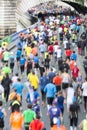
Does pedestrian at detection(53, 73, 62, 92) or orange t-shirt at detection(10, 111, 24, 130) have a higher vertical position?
pedestrian at detection(53, 73, 62, 92)

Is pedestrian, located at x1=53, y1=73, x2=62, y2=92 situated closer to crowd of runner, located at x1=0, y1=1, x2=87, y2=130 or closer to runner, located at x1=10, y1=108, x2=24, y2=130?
crowd of runner, located at x1=0, y1=1, x2=87, y2=130

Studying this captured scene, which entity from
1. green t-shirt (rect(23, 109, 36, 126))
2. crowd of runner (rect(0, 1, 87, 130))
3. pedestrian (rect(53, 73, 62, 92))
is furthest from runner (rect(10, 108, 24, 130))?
pedestrian (rect(53, 73, 62, 92))

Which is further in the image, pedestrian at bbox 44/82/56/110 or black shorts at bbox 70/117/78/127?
pedestrian at bbox 44/82/56/110

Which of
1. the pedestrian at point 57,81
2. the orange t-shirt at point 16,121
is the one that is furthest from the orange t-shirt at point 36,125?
the pedestrian at point 57,81

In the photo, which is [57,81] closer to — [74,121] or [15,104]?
[74,121]

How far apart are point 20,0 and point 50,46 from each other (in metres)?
32.3

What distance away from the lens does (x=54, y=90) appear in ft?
66.2

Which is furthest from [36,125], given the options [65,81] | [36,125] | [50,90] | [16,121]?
[65,81]

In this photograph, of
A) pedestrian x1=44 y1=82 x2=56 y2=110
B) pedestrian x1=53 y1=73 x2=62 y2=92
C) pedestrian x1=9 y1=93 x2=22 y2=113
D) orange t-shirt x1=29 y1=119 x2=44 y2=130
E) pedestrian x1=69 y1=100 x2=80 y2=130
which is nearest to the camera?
orange t-shirt x1=29 y1=119 x2=44 y2=130

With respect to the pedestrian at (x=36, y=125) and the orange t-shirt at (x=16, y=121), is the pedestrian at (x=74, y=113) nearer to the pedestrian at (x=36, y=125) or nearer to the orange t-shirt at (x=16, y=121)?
the orange t-shirt at (x=16, y=121)

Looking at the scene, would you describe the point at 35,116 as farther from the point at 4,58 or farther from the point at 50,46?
the point at 50,46

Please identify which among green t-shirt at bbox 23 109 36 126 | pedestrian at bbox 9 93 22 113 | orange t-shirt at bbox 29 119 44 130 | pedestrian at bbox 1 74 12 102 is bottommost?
orange t-shirt at bbox 29 119 44 130

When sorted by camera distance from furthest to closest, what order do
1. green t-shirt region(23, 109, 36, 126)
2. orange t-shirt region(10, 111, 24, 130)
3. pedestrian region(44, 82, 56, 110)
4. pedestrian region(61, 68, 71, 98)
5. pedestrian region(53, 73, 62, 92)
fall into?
pedestrian region(61, 68, 71, 98), pedestrian region(53, 73, 62, 92), pedestrian region(44, 82, 56, 110), green t-shirt region(23, 109, 36, 126), orange t-shirt region(10, 111, 24, 130)

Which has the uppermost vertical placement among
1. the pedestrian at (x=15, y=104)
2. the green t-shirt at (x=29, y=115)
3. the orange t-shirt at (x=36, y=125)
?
the pedestrian at (x=15, y=104)
